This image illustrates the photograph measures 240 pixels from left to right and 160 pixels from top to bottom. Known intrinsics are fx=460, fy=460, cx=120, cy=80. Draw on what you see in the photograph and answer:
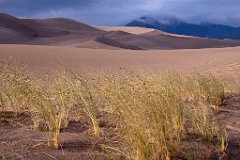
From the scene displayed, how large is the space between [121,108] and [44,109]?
112 centimetres

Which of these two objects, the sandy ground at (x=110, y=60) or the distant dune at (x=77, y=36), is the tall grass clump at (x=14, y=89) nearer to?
the sandy ground at (x=110, y=60)

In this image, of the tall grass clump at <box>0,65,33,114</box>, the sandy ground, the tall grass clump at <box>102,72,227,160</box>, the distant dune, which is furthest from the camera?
the distant dune

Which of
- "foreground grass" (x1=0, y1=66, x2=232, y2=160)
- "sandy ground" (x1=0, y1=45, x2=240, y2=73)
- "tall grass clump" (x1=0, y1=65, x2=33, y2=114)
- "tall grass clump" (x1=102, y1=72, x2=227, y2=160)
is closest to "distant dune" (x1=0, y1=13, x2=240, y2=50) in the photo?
"sandy ground" (x1=0, y1=45, x2=240, y2=73)

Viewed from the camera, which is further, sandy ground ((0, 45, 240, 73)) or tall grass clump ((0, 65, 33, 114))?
sandy ground ((0, 45, 240, 73))

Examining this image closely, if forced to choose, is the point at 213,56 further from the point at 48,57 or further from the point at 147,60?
the point at 48,57

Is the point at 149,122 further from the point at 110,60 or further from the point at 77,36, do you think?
the point at 77,36

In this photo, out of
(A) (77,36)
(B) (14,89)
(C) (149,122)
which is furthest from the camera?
(A) (77,36)

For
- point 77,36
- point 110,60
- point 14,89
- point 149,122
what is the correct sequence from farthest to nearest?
point 77,36, point 110,60, point 14,89, point 149,122

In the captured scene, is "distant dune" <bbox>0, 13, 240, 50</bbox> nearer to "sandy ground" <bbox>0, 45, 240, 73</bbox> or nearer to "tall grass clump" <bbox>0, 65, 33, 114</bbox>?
"sandy ground" <bbox>0, 45, 240, 73</bbox>

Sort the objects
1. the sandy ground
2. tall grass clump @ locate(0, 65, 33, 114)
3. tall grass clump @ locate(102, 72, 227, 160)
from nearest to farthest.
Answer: tall grass clump @ locate(102, 72, 227, 160) → tall grass clump @ locate(0, 65, 33, 114) → the sandy ground

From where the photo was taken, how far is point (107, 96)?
12.9ft

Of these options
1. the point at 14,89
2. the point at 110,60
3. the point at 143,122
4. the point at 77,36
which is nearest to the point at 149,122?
the point at 143,122

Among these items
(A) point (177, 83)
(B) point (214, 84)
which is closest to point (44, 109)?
(A) point (177, 83)

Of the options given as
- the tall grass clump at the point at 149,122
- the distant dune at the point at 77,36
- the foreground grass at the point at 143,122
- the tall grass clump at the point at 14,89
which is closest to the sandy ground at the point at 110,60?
the tall grass clump at the point at 14,89
